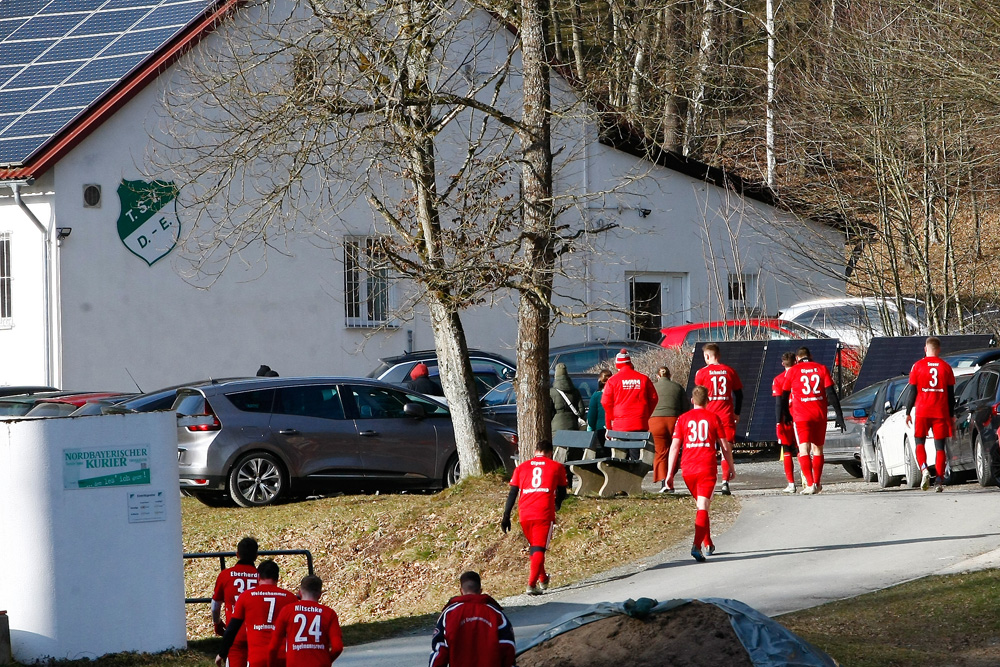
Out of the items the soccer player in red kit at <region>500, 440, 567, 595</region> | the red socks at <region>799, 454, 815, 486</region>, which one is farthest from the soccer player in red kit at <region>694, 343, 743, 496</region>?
the soccer player in red kit at <region>500, 440, 567, 595</region>

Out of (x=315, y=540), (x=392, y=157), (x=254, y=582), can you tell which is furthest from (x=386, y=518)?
(x=254, y=582)

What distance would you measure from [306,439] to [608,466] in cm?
401

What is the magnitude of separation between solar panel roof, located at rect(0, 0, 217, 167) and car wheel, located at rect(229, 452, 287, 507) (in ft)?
29.4

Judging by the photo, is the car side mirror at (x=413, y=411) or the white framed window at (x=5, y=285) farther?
the white framed window at (x=5, y=285)

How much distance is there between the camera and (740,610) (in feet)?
26.3

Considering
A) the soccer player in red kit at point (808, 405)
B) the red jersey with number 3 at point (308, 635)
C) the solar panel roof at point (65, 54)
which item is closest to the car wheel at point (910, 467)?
the soccer player in red kit at point (808, 405)

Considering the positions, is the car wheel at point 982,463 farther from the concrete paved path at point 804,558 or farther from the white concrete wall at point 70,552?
the white concrete wall at point 70,552

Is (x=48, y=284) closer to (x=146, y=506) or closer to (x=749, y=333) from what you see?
(x=749, y=333)

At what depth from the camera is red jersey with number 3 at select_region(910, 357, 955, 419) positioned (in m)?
15.4

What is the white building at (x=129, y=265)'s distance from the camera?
74.6ft

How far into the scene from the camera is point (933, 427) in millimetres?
15648

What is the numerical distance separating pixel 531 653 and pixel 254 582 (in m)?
1.96

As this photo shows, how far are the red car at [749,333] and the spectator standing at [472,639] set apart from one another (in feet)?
52.6

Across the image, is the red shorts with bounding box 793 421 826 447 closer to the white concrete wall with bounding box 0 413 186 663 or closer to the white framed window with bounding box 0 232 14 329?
the white concrete wall with bounding box 0 413 186 663
